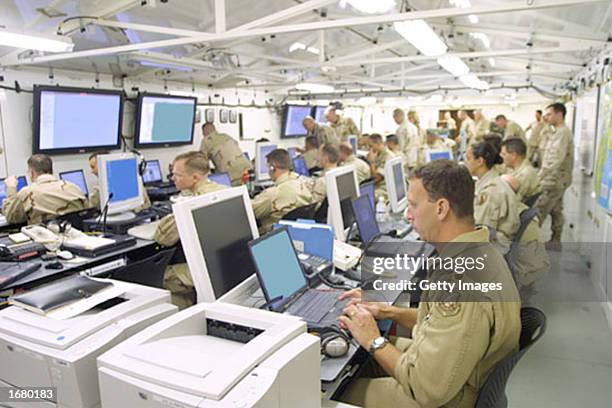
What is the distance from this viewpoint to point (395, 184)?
12.6 ft

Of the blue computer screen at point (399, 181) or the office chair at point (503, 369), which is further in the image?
the blue computer screen at point (399, 181)

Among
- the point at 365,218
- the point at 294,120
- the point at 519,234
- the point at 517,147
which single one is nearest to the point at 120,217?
the point at 365,218

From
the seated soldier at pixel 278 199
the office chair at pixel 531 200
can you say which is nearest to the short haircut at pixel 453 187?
the seated soldier at pixel 278 199

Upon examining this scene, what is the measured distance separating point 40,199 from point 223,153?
11.2 ft

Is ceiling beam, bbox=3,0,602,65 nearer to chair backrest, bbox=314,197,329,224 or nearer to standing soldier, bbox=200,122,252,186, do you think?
chair backrest, bbox=314,197,329,224

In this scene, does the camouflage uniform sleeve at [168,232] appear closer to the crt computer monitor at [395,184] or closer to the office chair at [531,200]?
the crt computer monitor at [395,184]

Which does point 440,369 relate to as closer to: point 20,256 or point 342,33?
point 20,256

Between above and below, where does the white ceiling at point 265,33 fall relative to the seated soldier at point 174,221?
above

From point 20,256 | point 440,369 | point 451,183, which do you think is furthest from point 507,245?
point 20,256

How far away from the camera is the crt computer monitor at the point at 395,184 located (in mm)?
3773

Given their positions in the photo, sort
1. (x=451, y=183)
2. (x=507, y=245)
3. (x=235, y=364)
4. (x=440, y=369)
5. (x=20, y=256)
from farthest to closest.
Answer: (x=507, y=245) < (x=20, y=256) < (x=451, y=183) < (x=440, y=369) < (x=235, y=364)

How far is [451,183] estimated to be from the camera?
60.5 inches

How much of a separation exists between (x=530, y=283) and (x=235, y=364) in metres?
2.85

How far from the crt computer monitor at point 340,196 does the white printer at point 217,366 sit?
1422 millimetres
